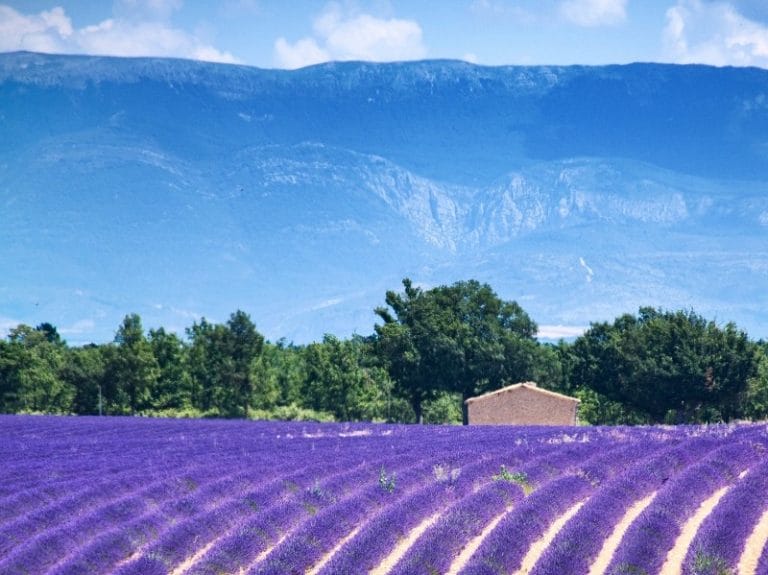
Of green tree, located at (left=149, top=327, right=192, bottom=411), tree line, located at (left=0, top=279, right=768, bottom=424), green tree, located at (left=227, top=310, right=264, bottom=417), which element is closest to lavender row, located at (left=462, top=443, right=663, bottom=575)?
tree line, located at (left=0, top=279, right=768, bottom=424)

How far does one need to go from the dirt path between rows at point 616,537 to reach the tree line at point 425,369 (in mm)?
46513

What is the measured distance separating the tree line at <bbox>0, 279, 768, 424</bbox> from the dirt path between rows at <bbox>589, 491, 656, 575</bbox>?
46.5 meters

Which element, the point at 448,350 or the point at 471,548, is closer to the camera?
the point at 471,548

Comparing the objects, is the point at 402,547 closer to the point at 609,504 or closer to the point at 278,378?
the point at 609,504

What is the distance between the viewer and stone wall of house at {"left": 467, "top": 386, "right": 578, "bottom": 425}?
2350 inches

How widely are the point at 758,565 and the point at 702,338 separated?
5249cm

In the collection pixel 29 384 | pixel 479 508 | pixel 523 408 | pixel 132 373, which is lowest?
pixel 479 508

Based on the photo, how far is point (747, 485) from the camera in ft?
58.5

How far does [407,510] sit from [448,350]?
53.0 m

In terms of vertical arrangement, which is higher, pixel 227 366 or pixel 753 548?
pixel 227 366

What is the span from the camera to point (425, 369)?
2805 inches

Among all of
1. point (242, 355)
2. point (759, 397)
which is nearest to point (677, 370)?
point (759, 397)

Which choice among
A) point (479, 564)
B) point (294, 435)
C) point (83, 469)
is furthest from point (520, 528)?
point (294, 435)

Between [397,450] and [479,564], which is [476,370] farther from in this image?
[479,564]
